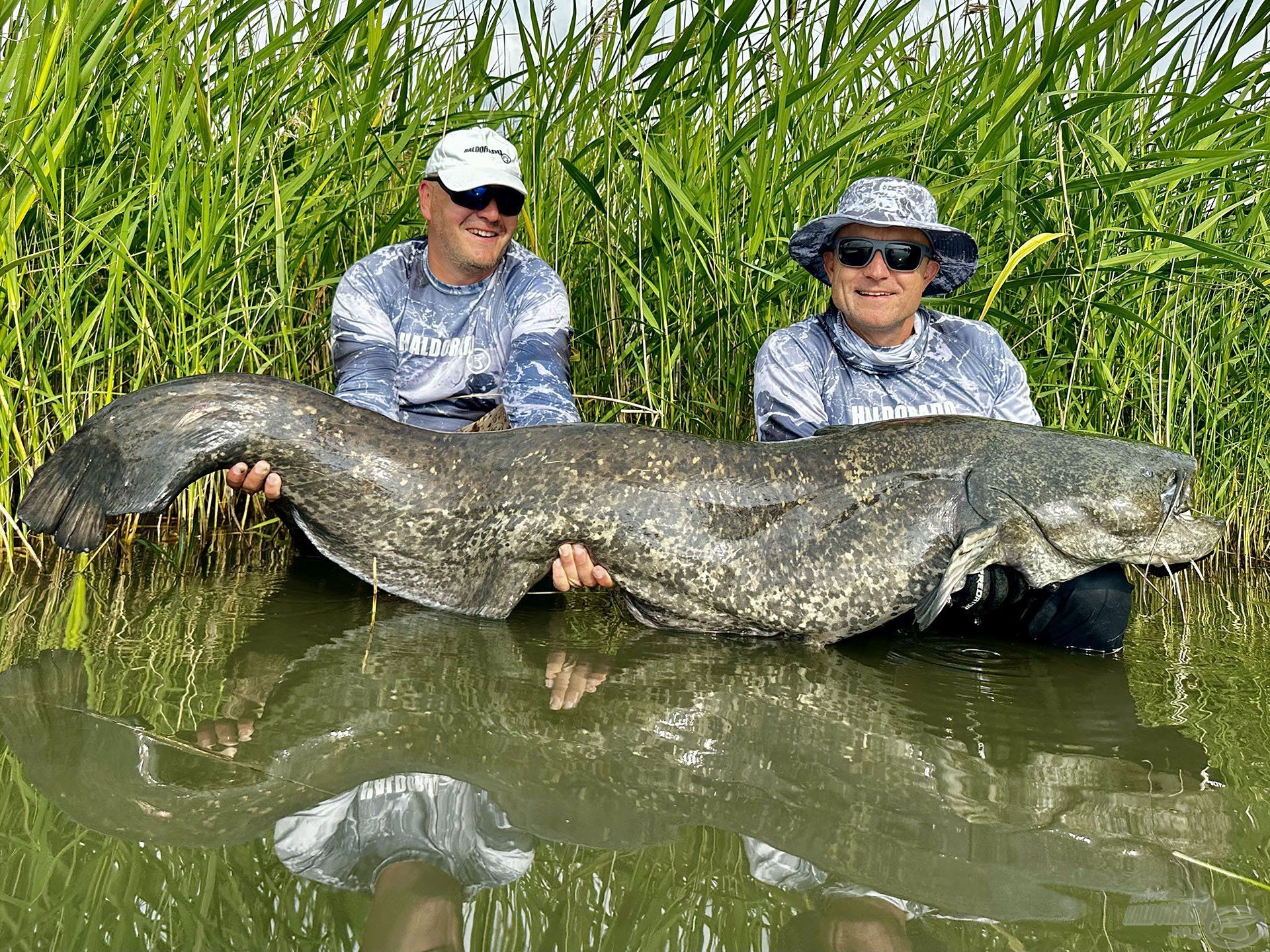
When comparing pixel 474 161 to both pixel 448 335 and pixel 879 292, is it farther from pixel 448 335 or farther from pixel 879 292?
pixel 879 292

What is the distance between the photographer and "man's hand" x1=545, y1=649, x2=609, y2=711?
266cm

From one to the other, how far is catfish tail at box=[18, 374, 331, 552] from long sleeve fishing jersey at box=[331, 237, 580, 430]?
0.83 meters

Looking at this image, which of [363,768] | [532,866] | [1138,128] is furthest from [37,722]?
[1138,128]

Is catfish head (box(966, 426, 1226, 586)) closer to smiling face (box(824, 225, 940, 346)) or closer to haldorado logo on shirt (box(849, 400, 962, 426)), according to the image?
haldorado logo on shirt (box(849, 400, 962, 426))

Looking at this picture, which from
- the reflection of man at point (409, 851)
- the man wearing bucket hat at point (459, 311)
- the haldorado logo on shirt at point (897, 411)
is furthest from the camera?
the man wearing bucket hat at point (459, 311)

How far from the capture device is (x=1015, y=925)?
1.69 m

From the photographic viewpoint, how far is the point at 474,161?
155 inches

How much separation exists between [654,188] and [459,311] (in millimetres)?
827

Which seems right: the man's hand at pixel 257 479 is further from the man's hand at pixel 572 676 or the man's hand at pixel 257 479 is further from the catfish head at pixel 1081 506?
the catfish head at pixel 1081 506

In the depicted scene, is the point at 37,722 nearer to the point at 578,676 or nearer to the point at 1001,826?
the point at 578,676

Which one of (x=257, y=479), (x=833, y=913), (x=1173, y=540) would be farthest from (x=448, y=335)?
(x=833, y=913)

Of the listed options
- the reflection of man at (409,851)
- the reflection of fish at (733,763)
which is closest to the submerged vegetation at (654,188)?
the reflection of fish at (733,763)

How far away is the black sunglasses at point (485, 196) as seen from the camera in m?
3.90

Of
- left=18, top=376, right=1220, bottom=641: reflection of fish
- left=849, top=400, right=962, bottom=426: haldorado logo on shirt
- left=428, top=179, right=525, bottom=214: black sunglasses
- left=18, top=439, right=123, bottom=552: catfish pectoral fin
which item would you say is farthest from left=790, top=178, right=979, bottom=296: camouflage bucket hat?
left=18, top=439, right=123, bottom=552: catfish pectoral fin
